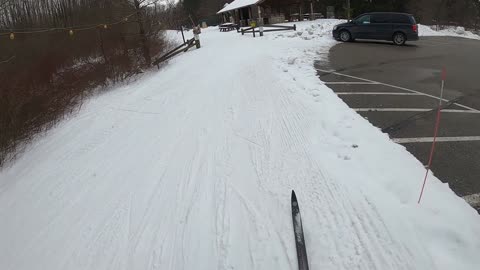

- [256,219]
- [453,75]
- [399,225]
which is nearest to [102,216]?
[256,219]

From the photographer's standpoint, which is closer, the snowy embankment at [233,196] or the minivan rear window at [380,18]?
the snowy embankment at [233,196]

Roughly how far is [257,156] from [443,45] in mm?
17855

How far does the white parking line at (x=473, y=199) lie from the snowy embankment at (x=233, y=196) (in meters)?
0.13

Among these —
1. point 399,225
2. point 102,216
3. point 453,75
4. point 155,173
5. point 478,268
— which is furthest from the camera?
point 453,75

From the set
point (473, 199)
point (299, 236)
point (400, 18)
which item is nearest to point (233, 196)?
point (299, 236)

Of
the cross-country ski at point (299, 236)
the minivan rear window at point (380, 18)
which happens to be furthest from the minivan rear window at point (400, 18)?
the cross-country ski at point (299, 236)

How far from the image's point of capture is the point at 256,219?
446 cm

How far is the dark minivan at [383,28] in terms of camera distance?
19.2 m

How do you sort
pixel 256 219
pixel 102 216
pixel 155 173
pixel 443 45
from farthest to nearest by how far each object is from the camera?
pixel 443 45 < pixel 155 173 < pixel 102 216 < pixel 256 219

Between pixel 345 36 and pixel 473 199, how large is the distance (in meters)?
18.7

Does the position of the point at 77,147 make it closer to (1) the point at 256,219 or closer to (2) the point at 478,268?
(1) the point at 256,219

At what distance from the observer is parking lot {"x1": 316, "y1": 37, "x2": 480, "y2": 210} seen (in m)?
5.45

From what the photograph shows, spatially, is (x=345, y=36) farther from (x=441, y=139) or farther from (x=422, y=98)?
(x=441, y=139)

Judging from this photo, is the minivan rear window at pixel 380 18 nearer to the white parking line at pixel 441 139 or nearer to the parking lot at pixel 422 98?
the parking lot at pixel 422 98
